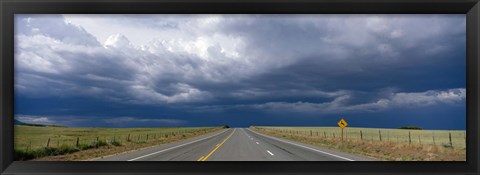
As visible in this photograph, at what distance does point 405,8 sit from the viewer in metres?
6.34

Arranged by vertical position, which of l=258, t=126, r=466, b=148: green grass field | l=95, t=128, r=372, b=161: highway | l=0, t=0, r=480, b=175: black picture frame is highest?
l=0, t=0, r=480, b=175: black picture frame

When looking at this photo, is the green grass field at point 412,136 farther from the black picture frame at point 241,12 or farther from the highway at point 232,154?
the black picture frame at point 241,12

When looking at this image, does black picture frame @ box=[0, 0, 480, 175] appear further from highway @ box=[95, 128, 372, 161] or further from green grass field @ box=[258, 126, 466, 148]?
green grass field @ box=[258, 126, 466, 148]

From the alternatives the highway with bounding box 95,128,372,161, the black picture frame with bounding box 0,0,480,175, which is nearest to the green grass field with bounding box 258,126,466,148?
the highway with bounding box 95,128,372,161

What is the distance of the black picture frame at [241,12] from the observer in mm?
6277

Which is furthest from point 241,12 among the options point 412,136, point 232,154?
point 412,136

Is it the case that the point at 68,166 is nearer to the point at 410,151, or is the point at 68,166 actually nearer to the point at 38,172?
the point at 38,172

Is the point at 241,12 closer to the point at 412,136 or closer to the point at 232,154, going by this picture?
the point at 232,154

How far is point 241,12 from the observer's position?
650 cm

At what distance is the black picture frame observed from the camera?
628 cm

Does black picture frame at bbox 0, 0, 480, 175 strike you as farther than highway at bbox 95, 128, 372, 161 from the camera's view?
No

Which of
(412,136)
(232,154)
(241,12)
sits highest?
(241,12)

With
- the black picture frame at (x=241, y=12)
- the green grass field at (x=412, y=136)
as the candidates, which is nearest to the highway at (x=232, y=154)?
the green grass field at (x=412, y=136)

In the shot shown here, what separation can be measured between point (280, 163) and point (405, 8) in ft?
10.1
